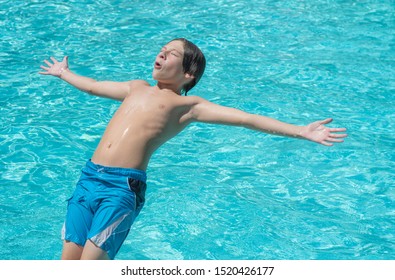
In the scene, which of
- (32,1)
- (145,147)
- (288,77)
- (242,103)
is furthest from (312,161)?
(32,1)

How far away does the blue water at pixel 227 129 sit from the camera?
5469mm

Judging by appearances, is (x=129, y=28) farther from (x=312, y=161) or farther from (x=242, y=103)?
(x=312, y=161)

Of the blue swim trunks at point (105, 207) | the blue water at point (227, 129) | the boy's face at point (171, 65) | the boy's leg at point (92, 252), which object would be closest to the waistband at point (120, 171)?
the blue swim trunks at point (105, 207)

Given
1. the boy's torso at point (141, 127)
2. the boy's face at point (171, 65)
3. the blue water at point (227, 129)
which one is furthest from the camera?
the blue water at point (227, 129)

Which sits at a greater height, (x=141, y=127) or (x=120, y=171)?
(x=141, y=127)

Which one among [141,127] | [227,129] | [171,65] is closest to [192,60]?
[171,65]

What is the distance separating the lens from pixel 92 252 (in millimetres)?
4215

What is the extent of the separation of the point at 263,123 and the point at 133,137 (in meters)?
0.77

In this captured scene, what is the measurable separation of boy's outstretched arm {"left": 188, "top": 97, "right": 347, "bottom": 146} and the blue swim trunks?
550 millimetres

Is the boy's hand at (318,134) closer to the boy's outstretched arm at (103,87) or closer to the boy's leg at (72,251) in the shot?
the boy's outstretched arm at (103,87)

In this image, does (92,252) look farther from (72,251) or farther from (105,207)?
(105,207)

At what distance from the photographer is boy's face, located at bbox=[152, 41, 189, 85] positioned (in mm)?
4789

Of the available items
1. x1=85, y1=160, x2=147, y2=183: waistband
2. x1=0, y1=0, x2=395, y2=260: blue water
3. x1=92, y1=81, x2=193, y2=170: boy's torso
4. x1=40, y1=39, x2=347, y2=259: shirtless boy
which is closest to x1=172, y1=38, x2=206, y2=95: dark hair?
x1=40, y1=39, x2=347, y2=259: shirtless boy

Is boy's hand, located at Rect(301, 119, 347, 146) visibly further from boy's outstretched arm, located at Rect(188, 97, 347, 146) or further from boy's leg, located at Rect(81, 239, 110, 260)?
boy's leg, located at Rect(81, 239, 110, 260)
